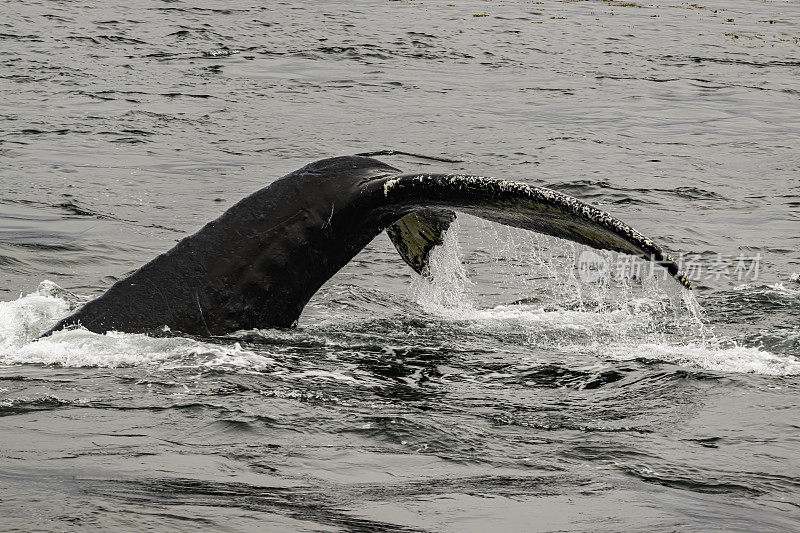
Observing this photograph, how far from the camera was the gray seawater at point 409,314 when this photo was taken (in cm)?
459

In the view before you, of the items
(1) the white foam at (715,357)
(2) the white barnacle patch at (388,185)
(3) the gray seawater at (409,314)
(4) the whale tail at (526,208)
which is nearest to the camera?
(3) the gray seawater at (409,314)

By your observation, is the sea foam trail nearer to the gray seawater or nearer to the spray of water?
the gray seawater

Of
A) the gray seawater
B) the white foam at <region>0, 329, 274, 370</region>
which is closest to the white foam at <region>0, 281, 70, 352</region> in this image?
the gray seawater

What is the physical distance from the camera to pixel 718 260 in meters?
9.84

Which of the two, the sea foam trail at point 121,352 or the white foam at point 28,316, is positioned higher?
the sea foam trail at point 121,352

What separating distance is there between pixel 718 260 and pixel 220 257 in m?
A: 5.04

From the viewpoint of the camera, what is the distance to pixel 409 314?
25.4 feet

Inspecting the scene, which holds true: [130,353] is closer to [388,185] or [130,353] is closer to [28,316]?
[28,316]

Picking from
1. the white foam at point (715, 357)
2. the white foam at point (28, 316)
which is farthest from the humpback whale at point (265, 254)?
A: the white foam at point (715, 357)

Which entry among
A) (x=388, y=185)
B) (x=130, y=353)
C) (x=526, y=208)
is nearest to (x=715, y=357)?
(x=526, y=208)

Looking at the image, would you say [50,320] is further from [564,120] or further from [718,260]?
[564,120]

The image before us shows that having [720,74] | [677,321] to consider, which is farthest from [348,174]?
[720,74]

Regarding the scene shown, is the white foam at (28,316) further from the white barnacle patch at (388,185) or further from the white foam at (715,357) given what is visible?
the white foam at (715,357)

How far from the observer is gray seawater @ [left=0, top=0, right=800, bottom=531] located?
4586 mm
